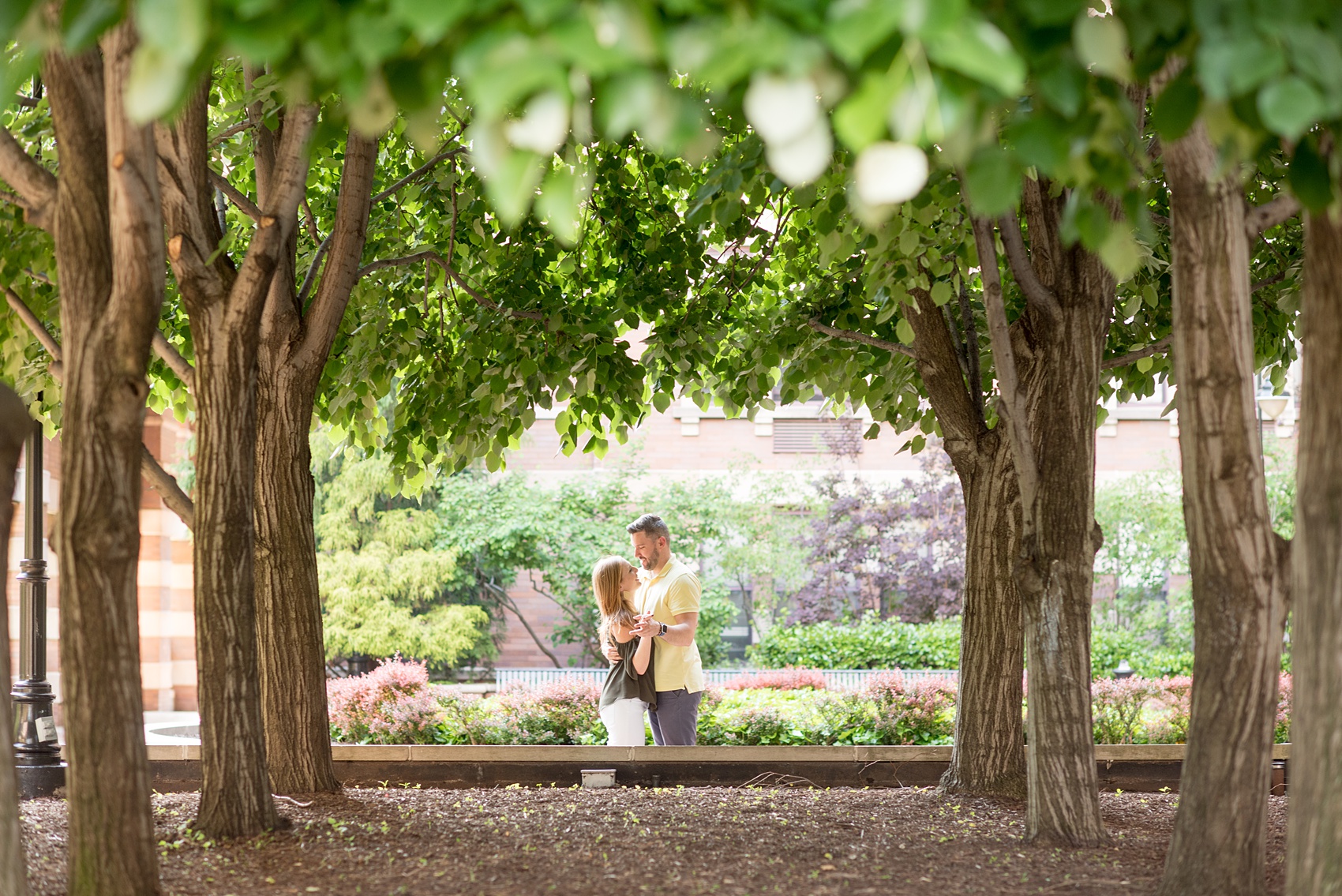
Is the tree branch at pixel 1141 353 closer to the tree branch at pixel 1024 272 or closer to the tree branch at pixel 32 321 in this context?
the tree branch at pixel 1024 272

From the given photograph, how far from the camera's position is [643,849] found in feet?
16.6

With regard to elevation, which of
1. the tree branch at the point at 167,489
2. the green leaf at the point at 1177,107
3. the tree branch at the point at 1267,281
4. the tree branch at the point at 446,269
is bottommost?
the tree branch at the point at 167,489

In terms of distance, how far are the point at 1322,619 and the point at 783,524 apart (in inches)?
813

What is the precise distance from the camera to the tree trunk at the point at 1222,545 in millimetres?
3805

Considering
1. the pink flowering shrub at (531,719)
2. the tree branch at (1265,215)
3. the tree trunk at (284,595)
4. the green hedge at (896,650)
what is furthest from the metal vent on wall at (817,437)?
the tree branch at (1265,215)

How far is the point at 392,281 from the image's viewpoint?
809cm

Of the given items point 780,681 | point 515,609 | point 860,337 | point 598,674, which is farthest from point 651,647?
point 515,609

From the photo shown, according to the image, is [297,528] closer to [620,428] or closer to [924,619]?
[620,428]

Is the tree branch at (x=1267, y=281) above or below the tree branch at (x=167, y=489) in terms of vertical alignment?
above

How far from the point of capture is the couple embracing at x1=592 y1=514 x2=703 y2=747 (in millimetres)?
7781

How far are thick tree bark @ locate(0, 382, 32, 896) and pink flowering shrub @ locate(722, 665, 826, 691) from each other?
31.7 feet

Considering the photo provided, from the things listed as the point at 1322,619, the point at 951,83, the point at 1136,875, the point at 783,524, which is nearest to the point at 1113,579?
the point at 783,524

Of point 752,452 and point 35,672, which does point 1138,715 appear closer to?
point 35,672

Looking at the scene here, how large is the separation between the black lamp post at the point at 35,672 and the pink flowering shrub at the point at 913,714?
19.7ft
